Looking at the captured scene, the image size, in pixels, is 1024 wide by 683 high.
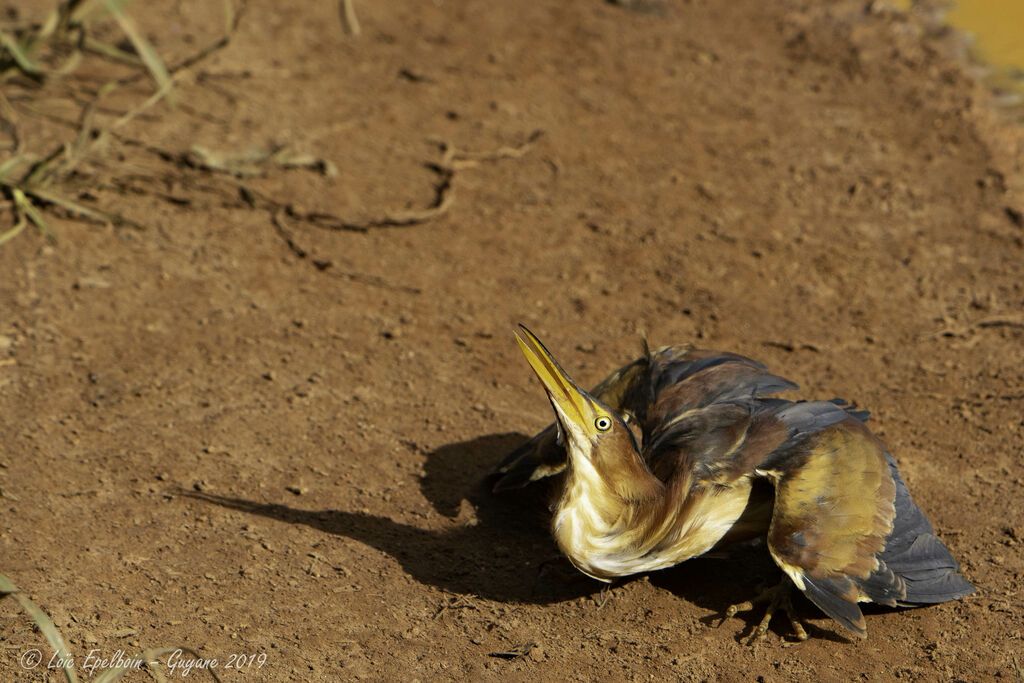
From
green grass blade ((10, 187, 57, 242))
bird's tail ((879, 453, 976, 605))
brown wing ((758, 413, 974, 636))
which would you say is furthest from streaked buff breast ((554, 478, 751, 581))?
green grass blade ((10, 187, 57, 242))

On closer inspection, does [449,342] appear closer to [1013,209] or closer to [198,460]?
[198,460]

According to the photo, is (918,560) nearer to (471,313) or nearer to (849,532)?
(849,532)

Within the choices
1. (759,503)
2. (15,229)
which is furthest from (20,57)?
(759,503)

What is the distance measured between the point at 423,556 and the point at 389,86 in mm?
4603

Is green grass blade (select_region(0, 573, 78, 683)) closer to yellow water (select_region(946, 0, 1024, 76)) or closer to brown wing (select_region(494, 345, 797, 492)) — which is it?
brown wing (select_region(494, 345, 797, 492))

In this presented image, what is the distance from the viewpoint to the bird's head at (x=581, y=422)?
4078 mm

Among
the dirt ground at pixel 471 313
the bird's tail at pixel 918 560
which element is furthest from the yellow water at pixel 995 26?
the bird's tail at pixel 918 560

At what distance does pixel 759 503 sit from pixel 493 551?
1108 millimetres

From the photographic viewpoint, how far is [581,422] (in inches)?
161

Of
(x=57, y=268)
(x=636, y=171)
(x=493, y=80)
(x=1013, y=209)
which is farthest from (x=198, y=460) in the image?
(x=1013, y=209)

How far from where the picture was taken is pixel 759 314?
6180 millimetres

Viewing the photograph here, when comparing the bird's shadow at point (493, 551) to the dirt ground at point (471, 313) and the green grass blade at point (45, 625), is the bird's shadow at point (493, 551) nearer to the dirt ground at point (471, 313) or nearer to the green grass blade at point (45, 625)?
the dirt ground at point (471, 313)

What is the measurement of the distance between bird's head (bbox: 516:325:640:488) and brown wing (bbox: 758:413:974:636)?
1.95ft

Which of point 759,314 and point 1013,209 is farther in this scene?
point 1013,209
